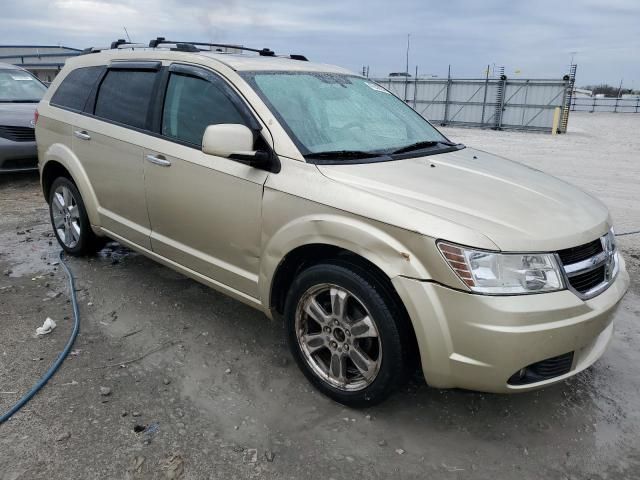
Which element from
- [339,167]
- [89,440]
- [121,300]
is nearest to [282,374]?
[89,440]

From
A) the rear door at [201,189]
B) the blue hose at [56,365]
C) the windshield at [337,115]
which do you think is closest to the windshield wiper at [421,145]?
the windshield at [337,115]

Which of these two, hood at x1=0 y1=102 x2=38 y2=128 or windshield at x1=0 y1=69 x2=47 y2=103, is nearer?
hood at x1=0 y1=102 x2=38 y2=128

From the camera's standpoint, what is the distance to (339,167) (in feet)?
9.34

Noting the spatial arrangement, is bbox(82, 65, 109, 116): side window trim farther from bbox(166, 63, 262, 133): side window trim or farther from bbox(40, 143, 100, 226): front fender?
bbox(166, 63, 262, 133): side window trim

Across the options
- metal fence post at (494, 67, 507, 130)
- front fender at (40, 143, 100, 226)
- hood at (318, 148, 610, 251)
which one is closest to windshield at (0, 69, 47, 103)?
front fender at (40, 143, 100, 226)

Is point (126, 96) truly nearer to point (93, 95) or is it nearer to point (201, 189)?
point (93, 95)

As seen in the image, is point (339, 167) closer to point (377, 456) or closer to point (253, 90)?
point (253, 90)

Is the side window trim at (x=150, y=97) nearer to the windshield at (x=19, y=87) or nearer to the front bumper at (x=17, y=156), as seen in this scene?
the front bumper at (x=17, y=156)

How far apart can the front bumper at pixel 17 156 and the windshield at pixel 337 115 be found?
6.02 m

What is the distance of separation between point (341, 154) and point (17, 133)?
676cm

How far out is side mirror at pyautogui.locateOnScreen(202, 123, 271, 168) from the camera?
286cm

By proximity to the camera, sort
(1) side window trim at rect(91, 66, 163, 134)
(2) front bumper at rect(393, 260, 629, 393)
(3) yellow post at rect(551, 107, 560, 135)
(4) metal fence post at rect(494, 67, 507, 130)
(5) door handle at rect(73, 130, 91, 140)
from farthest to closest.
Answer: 1. (4) metal fence post at rect(494, 67, 507, 130)
2. (3) yellow post at rect(551, 107, 560, 135)
3. (5) door handle at rect(73, 130, 91, 140)
4. (1) side window trim at rect(91, 66, 163, 134)
5. (2) front bumper at rect(393, 260, 629, 393)

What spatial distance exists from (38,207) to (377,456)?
6260 mm

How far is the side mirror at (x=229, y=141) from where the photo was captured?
9.39 ft
